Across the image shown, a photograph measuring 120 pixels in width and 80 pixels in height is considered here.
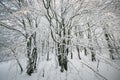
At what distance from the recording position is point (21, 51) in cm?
427

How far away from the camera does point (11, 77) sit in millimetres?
7301

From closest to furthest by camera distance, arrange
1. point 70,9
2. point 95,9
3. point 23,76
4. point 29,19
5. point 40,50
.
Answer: point 40,50
point 95,9
point 70,9
point 29,19
point 23,76

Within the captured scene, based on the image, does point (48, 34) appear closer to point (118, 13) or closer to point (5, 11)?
point (5, 11)

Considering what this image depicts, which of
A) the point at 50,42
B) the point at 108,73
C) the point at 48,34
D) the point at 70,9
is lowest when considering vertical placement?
the point at 108,73

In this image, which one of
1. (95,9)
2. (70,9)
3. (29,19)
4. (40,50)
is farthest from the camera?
(29,19)

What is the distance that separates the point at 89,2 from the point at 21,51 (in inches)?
158

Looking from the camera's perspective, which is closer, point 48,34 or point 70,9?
point 48,34

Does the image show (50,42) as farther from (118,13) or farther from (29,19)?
(118,13)

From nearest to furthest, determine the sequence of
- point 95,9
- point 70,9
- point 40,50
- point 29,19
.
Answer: point 40,50
point 95,9
point 70,9
point 29,19

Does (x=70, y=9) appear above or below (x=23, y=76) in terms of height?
above

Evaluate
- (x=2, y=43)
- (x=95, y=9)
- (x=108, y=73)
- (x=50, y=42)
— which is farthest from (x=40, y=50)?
(x=108, y=73)

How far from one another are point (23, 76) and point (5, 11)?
4.69 metres

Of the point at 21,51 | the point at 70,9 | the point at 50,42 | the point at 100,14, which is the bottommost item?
the point at 21,51

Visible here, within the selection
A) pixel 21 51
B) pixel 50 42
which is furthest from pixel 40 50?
pixel 21 51
